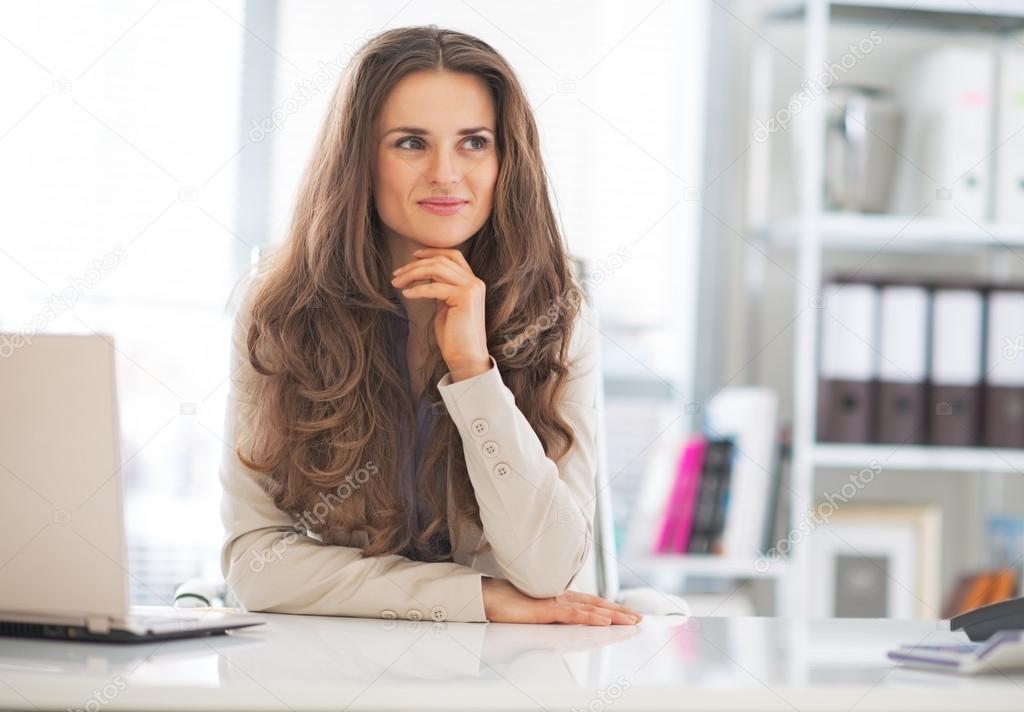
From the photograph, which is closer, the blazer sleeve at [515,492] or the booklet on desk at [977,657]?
the booklet on desk at [977,657]

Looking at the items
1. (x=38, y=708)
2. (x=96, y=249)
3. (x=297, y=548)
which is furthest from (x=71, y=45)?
(x=38, y=708)

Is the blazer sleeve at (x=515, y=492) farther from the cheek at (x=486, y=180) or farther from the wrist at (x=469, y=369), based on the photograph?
the cheek at (x=486, y=180)

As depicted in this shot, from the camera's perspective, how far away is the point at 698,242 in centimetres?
296

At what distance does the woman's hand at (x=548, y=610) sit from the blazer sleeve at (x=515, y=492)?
0.04 meters

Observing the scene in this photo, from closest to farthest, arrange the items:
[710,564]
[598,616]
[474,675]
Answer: [474,675] < [598,616] < [710,564]

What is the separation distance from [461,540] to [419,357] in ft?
0.89

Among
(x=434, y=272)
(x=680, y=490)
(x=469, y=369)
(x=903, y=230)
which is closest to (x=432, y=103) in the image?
(x=434, y=272)

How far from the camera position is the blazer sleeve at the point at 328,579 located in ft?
4.26

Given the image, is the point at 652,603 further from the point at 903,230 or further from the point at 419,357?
the point at 903,230

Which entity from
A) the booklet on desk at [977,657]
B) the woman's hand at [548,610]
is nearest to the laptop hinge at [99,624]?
the woman's hand at [548,610]

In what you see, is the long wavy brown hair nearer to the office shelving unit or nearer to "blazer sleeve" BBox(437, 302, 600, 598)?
"blazer sleeve" BBox(437, 302, 600, 598)

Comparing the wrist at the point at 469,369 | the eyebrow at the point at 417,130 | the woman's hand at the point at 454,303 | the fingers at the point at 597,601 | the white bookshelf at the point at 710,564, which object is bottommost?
the white bookshelf at the point at 710,564

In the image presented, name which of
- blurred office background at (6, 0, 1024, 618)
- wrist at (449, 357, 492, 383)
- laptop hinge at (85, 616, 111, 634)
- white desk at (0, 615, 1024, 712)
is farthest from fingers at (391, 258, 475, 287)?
blurred office background at (6, 0, 1024, 618)

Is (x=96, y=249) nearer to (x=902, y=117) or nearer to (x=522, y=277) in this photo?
(x=522, y=277)
